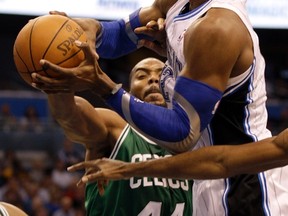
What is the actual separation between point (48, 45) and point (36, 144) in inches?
362

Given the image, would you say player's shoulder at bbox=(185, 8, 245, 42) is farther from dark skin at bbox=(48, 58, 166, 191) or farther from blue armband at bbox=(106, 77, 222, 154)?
dark skin at bbox=(48, 58, 166, 191)

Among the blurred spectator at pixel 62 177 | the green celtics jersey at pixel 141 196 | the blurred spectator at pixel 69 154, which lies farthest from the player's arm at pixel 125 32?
the blurred spectator at pixel 69 154

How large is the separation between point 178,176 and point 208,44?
0.56 m

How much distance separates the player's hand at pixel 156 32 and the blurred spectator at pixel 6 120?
8157 millimetres

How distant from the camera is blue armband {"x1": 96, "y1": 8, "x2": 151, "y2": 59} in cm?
393

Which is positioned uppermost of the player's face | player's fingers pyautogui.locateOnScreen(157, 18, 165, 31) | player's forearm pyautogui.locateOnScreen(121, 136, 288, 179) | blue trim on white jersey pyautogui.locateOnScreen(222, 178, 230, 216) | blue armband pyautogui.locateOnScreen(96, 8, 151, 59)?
player's fingers pyautogui.locateOnScreen(157, 18, 165, 31)

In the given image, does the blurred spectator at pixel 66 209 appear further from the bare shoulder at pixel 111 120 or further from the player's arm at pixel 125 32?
the player's arm at pixel 125 32

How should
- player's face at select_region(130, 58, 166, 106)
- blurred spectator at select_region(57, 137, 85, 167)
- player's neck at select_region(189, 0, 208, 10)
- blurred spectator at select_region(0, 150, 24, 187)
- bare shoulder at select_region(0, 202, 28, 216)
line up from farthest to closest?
blurred spectator at select_region(57, 137, 85, 167)
blurred spectator at select_region(0, 150, 24, 187)
player's face at select_region(130, 58, 166, 106)
player's neck at select_region(189, 0, 208, 10)
bare shoulder at select_region(0, 202, 28, 216)

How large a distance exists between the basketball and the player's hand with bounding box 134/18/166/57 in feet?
2.02

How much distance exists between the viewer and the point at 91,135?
167 inches

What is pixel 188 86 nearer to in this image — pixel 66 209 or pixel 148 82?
pixel 148 82

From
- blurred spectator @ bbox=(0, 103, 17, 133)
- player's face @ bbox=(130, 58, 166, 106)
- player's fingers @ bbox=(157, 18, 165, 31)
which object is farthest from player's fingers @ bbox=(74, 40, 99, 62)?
blurred spectator @ bbox=(0, 103, 17, 133)

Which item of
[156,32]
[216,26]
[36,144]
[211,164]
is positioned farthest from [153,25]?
[36,144]

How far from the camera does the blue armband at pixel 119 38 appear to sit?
393 centimetres
